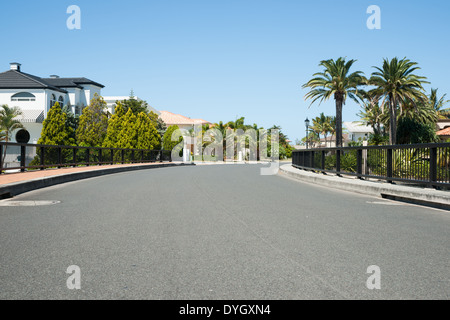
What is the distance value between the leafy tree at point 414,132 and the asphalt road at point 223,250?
151ft

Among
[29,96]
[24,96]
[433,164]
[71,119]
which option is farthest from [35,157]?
[24,96]

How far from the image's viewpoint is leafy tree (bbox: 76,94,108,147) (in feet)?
175

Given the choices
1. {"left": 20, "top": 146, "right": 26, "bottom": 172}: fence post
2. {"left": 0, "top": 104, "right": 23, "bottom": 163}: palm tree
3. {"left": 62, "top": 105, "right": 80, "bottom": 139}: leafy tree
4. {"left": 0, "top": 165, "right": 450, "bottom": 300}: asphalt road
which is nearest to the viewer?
{"left": 0, "top": 165, "right": 450, "bottom": 300}: asphalt road

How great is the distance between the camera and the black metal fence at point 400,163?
1133 centimetres

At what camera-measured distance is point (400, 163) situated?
13469mm

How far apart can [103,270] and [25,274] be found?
77cm

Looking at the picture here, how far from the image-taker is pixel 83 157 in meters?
27.8

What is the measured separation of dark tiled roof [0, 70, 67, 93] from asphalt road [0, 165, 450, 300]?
4980cm

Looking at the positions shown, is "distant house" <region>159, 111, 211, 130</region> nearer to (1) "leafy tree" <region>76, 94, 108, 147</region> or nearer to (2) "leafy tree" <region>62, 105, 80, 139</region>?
(2) "leafy tree" <region>62, 105, 80, 139</region>

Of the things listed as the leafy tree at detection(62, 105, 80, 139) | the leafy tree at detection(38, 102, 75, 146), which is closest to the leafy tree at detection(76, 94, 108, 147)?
the leafy tree at detection(62, 105, 80, 139)

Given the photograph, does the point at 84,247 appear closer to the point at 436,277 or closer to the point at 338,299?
the point at 338,299

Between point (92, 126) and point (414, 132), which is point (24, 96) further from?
point (414, 132)

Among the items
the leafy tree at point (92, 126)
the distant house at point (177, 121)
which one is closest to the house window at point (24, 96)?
the leafy tree at point (92, 126)

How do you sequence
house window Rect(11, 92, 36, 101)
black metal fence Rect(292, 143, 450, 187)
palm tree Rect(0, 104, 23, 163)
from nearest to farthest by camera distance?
black metal fence Rect(292, 143, 450, 187)
palm tree Rect(0, 104, 23, 163)
house window Rect(11, 92, 36, 101)
